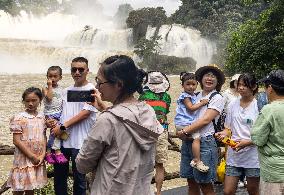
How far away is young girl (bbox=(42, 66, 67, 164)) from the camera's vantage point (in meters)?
3.85

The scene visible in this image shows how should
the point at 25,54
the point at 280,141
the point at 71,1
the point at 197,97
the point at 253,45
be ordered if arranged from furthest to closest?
the point at 71,1, the point at 25,54, the point at 253,45, the point at 197,97, the point at 280,141

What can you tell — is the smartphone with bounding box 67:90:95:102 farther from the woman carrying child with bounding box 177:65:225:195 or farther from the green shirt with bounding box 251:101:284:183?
the green shirt with bounding box 251:101:284:183

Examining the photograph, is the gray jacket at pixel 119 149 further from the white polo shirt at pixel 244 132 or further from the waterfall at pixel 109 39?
the waterfall at pixel 109 39

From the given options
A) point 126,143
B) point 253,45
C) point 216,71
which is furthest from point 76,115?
point 253,45

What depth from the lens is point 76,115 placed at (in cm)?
382

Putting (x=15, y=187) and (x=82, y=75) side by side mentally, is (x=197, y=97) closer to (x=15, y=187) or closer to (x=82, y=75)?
(x=82, y=75)

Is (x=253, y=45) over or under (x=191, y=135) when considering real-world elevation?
over

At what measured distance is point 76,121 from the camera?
382 centimetres

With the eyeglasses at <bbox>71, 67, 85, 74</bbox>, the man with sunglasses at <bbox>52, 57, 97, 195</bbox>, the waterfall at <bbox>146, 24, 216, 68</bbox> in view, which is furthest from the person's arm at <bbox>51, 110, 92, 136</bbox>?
the waterfall at <bbox>146, 24, 216, 68</bbox>

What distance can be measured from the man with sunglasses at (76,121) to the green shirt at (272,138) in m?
1.55

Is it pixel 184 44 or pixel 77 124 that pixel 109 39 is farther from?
pixel 77 124

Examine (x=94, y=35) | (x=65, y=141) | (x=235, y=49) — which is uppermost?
(x=94, y=35)

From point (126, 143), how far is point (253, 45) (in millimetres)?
11532

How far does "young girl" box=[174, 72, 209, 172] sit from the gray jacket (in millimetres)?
1417
